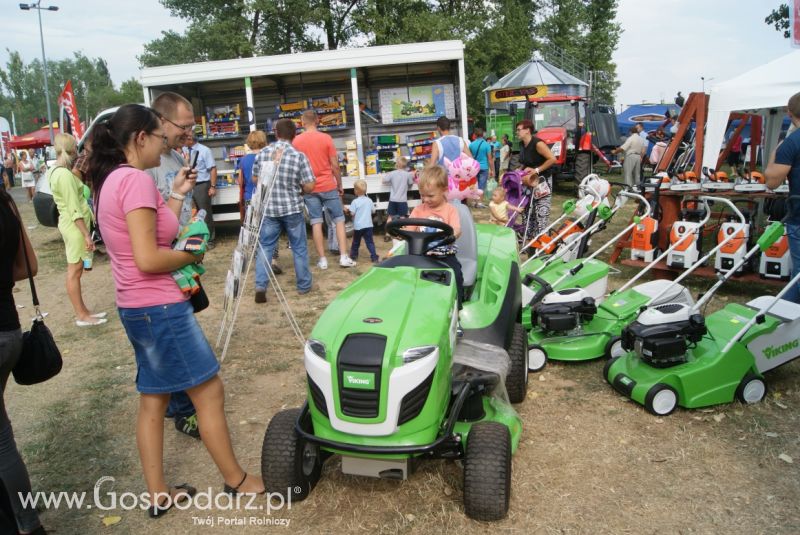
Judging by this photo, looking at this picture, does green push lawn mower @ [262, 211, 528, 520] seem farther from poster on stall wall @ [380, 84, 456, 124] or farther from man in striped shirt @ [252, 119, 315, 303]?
poster on stall wall @ [380, 84, 456, 124]

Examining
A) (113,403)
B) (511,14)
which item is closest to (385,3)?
(511,14)

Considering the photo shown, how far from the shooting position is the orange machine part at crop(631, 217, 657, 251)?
21.8 feet

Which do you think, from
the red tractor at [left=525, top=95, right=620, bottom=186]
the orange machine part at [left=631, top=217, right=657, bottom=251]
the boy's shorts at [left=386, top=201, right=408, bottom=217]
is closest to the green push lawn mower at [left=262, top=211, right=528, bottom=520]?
the orange machine part at [left=631, top=217, right=657, bottom=251]

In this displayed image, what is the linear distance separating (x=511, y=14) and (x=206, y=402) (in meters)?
36.9

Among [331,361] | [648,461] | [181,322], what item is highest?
[181,322]

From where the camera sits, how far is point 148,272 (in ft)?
8.11

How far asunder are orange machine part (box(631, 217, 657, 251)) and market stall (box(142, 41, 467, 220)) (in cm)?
393

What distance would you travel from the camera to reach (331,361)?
2490 millimetres

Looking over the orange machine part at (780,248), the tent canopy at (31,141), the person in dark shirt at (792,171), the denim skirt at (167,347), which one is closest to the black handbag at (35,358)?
the denim skirt at (167,347)

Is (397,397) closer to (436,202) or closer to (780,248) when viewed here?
(436,202)

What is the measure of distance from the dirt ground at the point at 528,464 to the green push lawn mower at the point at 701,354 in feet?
0.37

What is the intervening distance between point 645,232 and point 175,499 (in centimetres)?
569

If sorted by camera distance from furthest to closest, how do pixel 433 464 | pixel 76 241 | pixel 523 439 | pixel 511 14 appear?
pixel 511 14 → pixel 76 241 → pixel 523 439 → pixel 433 464

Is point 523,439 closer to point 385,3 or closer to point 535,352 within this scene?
point 535,352
